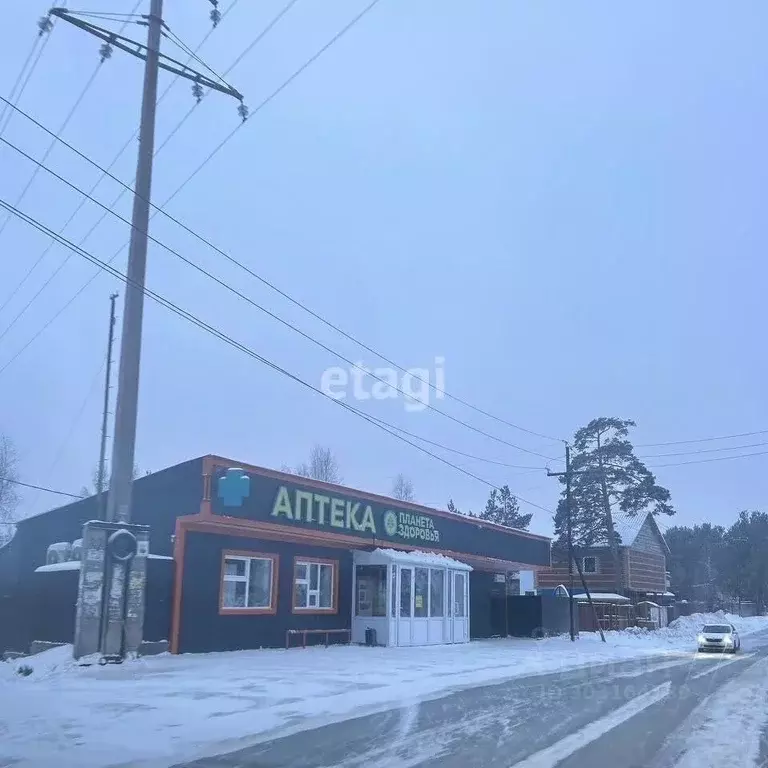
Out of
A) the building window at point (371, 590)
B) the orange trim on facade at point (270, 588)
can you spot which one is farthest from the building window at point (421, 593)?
the orange trim on facade at point (270, 588)

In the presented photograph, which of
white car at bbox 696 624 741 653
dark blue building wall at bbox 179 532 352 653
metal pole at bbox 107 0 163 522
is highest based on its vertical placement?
metal pole at bbox 107 0 163 522

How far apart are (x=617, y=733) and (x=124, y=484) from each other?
12.3m

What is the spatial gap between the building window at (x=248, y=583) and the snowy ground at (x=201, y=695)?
1374 mm

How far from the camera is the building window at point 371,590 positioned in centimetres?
2856

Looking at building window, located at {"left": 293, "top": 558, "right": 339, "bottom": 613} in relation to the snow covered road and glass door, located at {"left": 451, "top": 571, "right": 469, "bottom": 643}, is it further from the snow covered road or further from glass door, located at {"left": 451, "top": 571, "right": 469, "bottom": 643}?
the snow covered road

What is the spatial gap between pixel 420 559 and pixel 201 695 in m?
16.3

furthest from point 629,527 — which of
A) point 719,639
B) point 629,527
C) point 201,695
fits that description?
point 201,695

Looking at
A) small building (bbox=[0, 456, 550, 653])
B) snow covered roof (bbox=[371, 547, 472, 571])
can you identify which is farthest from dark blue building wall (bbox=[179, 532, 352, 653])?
snow covered roof (bbox=[371, 547, 472, 571])

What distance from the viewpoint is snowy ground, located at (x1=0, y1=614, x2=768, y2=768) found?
9.99m

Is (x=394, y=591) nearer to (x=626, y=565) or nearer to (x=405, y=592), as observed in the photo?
(x=405, y=592)

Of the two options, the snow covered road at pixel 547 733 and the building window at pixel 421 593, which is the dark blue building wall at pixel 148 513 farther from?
the snow covered road at pixel 547 733

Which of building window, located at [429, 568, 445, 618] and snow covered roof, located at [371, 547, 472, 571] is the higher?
snow covered roof, located at [371, 547, 472, 571]

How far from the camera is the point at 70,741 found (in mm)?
10000

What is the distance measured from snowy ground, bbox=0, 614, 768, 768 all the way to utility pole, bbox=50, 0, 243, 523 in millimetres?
4031
